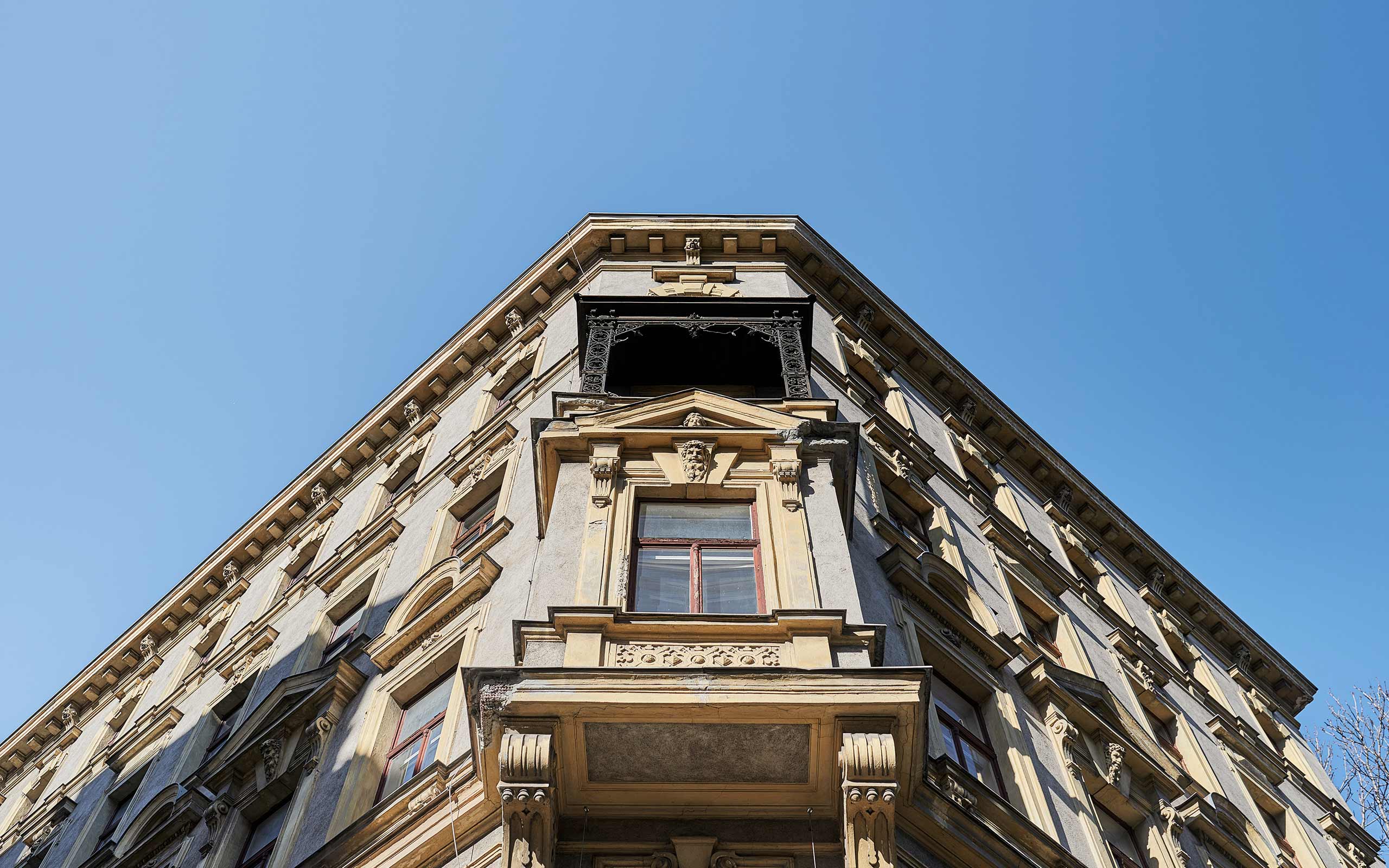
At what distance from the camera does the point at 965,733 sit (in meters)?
16.0

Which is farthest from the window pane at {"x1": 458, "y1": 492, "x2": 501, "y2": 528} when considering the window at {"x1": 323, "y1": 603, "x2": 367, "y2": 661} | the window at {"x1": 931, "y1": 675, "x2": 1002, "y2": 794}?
the window at {"x1": 931, "y1": 675, "x2": 1002, "y2": 794}

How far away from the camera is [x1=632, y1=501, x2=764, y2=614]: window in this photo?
13.3 m

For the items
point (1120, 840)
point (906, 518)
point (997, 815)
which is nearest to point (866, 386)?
point (906, 518)

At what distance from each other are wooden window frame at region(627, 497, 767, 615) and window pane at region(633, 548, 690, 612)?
0.13 ft

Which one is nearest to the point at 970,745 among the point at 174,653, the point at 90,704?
the point at 174,653

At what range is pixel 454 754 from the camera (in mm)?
13539

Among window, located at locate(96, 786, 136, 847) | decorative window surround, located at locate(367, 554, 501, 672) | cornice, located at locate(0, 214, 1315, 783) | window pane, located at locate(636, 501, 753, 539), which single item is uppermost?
cornice, located at locate(0, 214, 1315, 783)

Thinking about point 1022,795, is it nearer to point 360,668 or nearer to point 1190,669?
point 360,668

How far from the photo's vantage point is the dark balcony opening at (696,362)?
66.1 feet

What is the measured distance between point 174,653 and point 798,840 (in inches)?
1006

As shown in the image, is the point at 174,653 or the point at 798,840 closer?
the point at 798,840

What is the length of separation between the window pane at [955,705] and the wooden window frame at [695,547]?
3.64 meters

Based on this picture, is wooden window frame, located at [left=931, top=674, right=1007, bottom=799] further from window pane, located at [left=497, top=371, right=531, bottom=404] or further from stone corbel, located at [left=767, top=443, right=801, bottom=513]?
window pane, located at [left=497, top=371, right=531, bottom=404]

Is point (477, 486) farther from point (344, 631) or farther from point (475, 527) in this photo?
point (344, 631)
